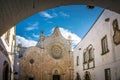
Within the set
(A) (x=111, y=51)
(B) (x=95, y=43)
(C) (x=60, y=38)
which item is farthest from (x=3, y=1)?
(C) (x=60, y=38)

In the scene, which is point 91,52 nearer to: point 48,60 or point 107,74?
point 107,74

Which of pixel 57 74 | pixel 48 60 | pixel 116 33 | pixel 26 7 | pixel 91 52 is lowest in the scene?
pixel 57 74

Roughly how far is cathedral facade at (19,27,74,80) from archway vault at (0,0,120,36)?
22566 millimetres

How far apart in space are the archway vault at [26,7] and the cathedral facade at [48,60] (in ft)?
74.0

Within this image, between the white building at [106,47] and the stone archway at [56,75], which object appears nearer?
the white building at [106,47]

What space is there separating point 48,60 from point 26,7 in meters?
23.7

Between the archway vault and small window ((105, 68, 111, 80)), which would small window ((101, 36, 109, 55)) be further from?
the archway vault

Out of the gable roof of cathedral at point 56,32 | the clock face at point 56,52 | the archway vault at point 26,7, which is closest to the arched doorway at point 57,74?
the clock face at point 56,52

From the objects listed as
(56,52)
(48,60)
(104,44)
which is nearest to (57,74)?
(48,60)

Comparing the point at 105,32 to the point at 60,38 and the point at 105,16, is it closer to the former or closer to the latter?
the point at 105,16

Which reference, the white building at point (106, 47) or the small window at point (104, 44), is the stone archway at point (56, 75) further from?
the small window at point (104, 44)

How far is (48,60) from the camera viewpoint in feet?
92.9

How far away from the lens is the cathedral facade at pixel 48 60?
89.1 ft

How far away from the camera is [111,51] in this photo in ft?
31.0
